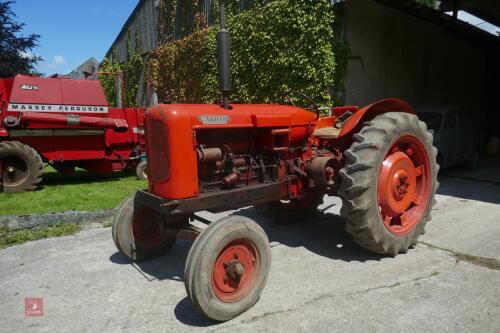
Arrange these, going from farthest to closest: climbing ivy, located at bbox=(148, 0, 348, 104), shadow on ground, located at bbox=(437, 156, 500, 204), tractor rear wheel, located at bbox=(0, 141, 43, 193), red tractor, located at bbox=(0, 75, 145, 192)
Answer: climbing ivy, located at bbox=(148, 0, 348, 104) → red tractor, located at bbox=(0, 75, 145, 192) → tractor rear wheel, located at bbox=(0, 141, 43, 193) → shadow on ground, located at bbox=(437, 156, 500, 204)

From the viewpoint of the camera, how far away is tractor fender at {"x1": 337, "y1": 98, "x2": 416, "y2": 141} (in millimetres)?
3908

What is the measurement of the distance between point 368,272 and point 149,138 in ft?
7.18

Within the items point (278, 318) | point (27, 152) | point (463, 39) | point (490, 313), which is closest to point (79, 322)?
point (278, 318)

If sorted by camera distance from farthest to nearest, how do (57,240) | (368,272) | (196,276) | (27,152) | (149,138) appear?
(27,152) < (57,240) < (368,272) < (149,138) < (196,276)

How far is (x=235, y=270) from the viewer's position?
2.83 m

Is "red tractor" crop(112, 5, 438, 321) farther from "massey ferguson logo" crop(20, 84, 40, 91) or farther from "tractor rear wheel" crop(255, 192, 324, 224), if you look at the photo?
"massey ferguson logo" crop(20, 84, 40, 91)

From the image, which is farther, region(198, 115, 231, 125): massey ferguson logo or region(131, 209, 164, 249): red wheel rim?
region(131, 209, 164, 249): red wheel rim

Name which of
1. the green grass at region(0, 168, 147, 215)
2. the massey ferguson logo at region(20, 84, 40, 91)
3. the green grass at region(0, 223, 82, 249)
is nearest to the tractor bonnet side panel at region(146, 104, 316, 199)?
the green grass at region(0, 223, 82, 249)

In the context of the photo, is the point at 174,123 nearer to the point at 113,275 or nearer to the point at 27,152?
the point at 113,275

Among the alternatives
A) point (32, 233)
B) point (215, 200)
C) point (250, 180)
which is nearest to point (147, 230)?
point (215, 200)

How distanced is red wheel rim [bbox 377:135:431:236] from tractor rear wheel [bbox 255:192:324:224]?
1.05m

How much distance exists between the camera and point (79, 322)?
2.83 meters

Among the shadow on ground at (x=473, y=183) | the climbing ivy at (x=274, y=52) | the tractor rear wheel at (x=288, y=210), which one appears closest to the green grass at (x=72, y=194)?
the tractor rear wheel at (x=288, y=210)

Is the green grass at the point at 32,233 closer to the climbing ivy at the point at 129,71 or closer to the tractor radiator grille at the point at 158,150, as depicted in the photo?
the tractor radiator grille at the point at 158,150
